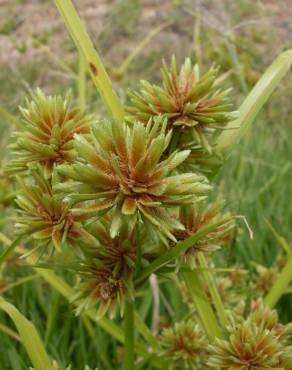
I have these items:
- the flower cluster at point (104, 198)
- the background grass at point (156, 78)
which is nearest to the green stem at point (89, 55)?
the flower cluster at point (104, 198)

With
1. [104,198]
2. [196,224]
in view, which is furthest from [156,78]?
[104,198]

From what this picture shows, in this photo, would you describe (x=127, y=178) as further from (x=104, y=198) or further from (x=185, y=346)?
(x=185, y=346)

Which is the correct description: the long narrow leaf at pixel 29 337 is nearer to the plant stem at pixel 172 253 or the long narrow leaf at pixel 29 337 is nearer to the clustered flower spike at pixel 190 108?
the plant stem at pixel 172 253

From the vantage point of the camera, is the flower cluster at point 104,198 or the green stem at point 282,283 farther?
the green stem at point 282,283

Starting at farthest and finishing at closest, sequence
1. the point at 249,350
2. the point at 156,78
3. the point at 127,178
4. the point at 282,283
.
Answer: the point at 156,78 < the point at 282,283 < the point at 249,350 < the point at 127,178

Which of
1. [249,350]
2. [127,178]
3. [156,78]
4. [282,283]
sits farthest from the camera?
[156,78]

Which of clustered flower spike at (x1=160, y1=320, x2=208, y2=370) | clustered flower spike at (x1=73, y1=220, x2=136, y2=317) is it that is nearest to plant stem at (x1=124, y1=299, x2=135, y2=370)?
clustered flower spike at (x1=73, y1=220, x2=136, y2=317)
